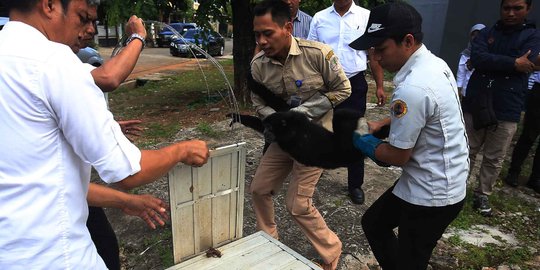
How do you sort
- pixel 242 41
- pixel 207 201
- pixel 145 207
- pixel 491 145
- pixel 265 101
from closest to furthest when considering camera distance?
1. pixel 145 207
2. pixel 207 201
3. pixel 265 101
4. pixel 491 145
5. pixel 242 41

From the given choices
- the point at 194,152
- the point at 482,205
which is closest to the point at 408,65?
the point at 194,152

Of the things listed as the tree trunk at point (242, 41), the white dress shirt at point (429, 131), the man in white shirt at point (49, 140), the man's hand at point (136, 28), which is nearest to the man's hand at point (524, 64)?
the white dress shirt at point (429, 131)

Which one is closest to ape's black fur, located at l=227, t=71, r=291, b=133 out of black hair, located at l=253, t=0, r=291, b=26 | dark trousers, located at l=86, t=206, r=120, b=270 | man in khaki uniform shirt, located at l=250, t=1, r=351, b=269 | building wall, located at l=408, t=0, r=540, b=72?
man in khaki uniform shirt, located at l=250, t=1, r=351, b=269

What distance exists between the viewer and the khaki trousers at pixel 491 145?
3434 mm

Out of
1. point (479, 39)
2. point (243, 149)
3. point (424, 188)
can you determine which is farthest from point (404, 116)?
point (479, 39)

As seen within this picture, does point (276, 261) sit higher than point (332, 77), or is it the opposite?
point (332, 77)

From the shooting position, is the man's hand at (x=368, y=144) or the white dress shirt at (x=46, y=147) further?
the man's hand at (x=368, y=144)

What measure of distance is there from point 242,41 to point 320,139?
5.13 m

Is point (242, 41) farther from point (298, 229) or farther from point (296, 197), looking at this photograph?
point (296, 197)

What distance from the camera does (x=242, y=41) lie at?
688cm

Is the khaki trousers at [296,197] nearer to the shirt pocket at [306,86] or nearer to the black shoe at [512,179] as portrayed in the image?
the shirt pocket at [306,86]

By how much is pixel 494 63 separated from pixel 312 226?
2.20 metres

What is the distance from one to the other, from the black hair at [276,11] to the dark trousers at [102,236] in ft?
4.89

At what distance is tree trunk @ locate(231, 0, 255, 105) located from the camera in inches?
264
